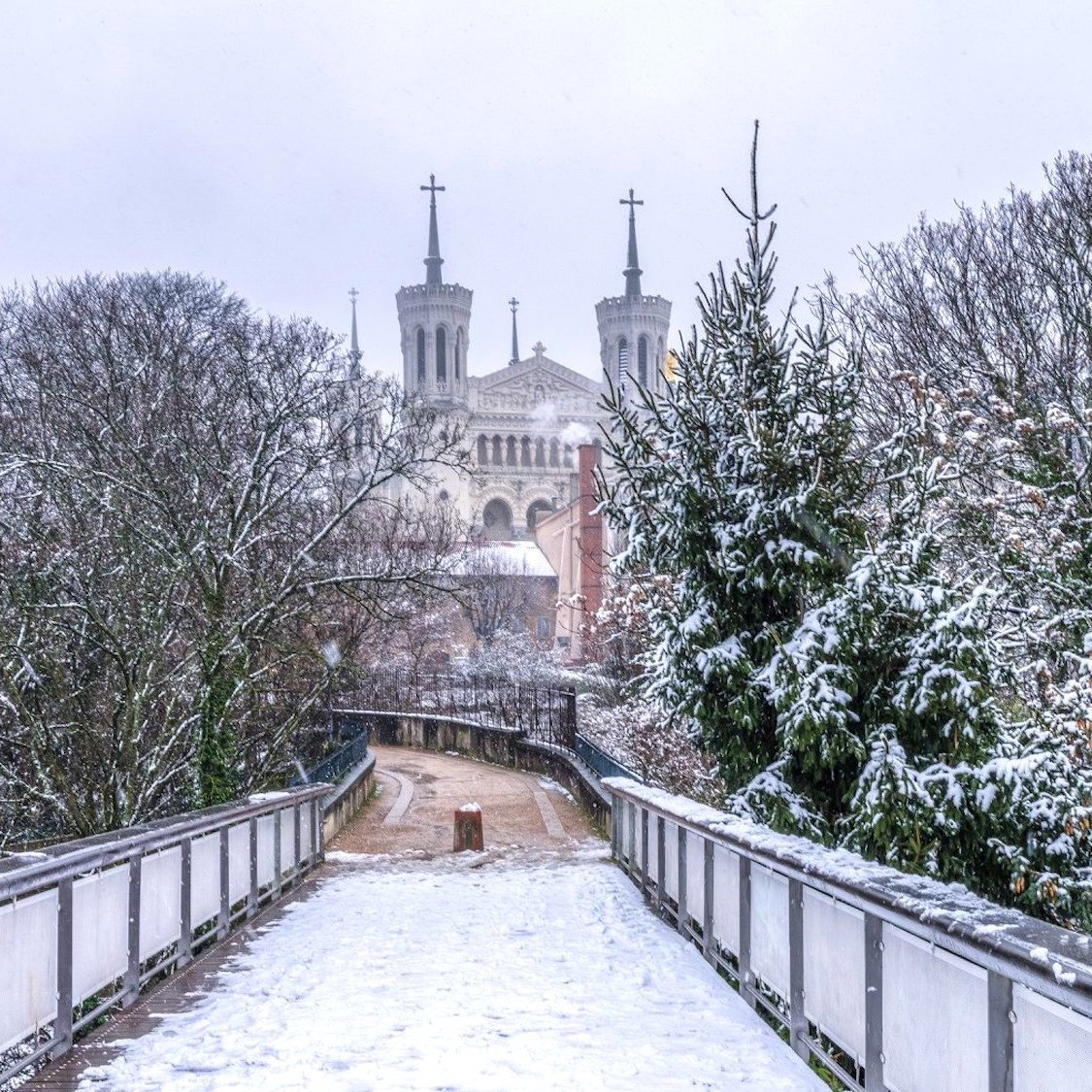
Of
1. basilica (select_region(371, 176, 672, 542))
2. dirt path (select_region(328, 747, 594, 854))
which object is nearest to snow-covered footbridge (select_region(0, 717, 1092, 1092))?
dirt path (select_region(328, 747, 594, 854))

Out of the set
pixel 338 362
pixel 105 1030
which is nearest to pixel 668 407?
pixel 105 1030

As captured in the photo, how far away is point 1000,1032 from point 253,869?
782 cm

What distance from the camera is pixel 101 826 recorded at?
1524 centimetres

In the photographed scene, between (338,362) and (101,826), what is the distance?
12.9m

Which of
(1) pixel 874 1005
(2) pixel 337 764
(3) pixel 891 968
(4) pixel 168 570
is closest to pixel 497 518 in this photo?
(2) pixel 337 764

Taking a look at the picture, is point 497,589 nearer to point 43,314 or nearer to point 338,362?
point 43,314

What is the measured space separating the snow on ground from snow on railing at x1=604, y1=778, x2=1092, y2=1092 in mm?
310

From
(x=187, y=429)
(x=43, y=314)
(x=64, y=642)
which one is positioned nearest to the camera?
(x=64, y=642)

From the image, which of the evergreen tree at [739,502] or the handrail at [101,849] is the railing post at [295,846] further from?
the evergreen tree at [739,502]

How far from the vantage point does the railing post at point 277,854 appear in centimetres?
1175

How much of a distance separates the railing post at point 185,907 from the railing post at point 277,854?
3055 millimetres

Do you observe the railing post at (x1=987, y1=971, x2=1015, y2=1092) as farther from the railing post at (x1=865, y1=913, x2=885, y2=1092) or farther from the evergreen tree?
the evergreen tree

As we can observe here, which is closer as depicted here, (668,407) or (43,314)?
(668,407)

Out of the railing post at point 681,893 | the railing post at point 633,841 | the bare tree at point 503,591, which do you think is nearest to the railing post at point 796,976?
the railing post at point 681,893
